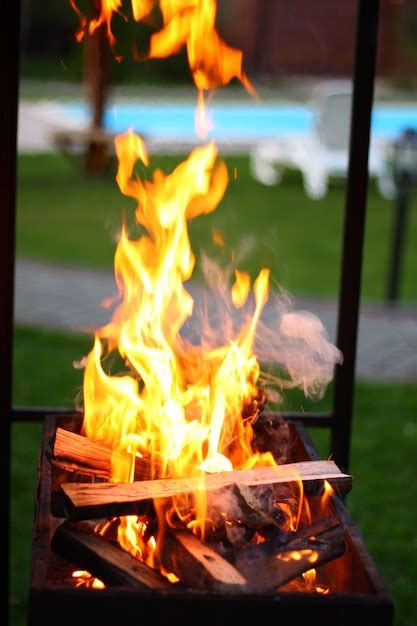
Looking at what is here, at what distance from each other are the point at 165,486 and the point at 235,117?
51.8ft

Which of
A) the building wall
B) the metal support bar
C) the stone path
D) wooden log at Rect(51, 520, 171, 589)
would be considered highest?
the building wall

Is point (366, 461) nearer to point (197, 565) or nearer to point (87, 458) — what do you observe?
point (87, 458)

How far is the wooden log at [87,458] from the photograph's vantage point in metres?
1.96

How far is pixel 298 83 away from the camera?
22.6 meters

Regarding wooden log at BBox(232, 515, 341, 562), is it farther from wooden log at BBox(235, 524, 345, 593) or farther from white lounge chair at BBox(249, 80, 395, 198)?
white lounge chair at BBox(249, 80, 395, 198)

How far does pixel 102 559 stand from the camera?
1644mm

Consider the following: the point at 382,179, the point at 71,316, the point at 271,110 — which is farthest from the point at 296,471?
the point at 271,110

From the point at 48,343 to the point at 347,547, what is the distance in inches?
158

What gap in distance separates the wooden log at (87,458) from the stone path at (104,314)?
3382 mm

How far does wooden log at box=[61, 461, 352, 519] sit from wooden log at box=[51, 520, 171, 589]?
0.12 feet

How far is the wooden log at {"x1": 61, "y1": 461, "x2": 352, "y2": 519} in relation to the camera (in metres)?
1.72

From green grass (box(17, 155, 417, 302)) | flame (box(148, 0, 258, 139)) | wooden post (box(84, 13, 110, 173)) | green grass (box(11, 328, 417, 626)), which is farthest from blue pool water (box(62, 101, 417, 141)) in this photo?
flame (box(148, 0, 258, 139))

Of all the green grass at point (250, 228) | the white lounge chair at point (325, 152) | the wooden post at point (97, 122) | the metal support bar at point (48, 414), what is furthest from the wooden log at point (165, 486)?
the wooden post at point (97, 122)

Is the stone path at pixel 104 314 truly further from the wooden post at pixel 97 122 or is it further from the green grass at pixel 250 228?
the wooden post at pixel 97 122
